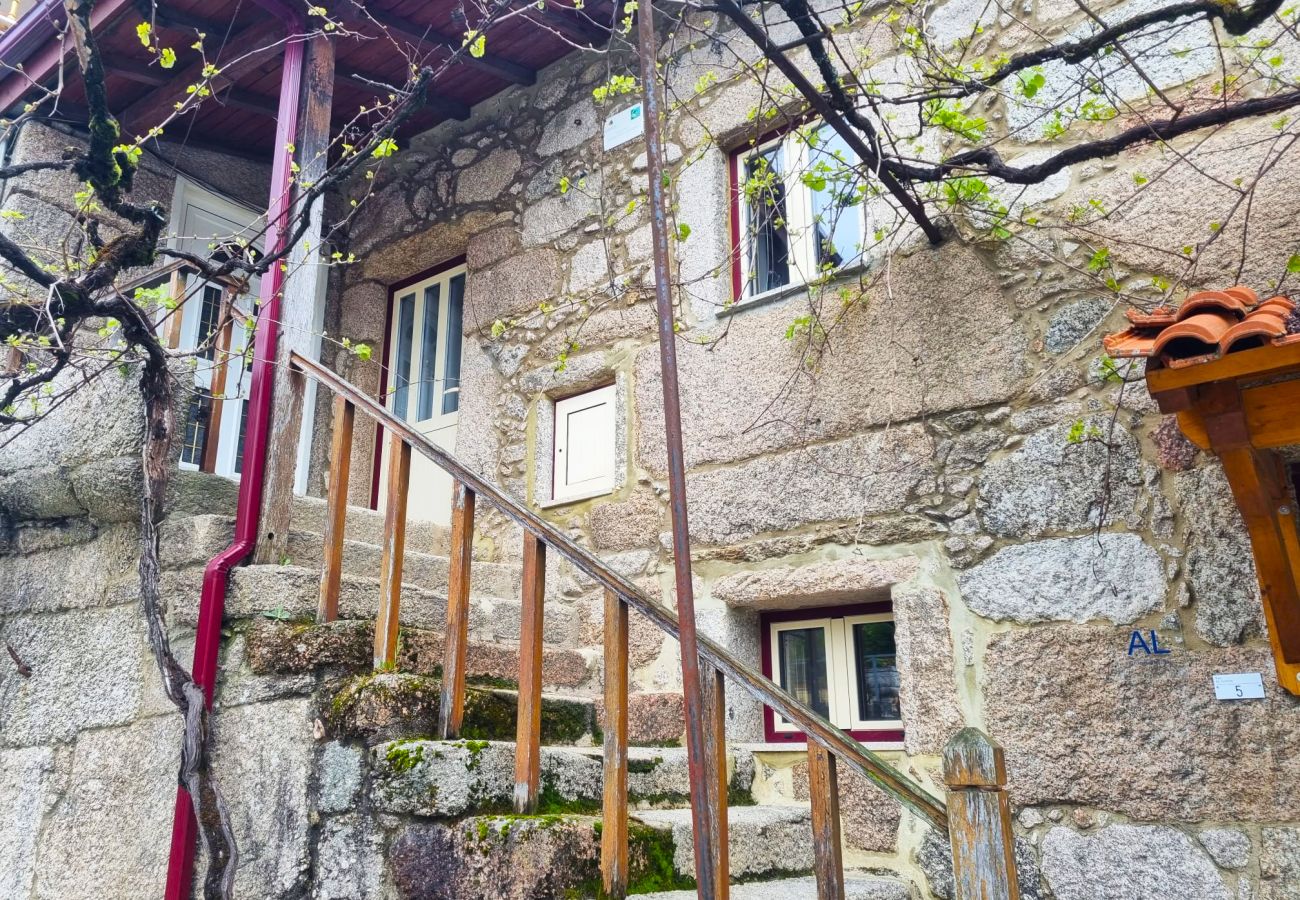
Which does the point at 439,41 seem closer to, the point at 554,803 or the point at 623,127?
the point at 623,127

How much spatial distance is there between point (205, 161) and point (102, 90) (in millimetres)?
2623

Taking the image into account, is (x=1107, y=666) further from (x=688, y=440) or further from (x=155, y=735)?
(x=155, y=735)

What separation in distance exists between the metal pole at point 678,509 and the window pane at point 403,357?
3.76m

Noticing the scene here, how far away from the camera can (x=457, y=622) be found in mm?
2568

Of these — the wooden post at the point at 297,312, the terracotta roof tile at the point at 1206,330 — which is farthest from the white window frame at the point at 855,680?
the wooden post at the point at 297,312

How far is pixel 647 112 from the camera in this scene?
1.39 metres

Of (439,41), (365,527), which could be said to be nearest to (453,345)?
(439,41)

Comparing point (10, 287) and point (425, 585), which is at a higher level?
point (10, 287)

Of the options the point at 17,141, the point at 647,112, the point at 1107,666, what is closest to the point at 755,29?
the point at 647,112

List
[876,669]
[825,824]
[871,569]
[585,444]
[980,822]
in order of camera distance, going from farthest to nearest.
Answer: [585,444] < [876,669] < [871,569] < [825,824] < [980,822]

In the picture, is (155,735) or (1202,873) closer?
(1202,873)

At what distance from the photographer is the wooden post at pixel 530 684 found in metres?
2.36

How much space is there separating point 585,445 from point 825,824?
2362 mm

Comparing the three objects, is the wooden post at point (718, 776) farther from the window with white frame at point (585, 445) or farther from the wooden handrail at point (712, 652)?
the window with white frame at point (585, 445)
